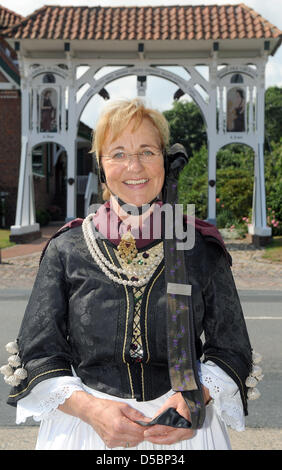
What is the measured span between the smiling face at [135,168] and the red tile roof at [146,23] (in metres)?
15.6

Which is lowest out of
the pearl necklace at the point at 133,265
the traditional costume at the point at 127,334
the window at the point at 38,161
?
the traditional costume at the point at 127,334

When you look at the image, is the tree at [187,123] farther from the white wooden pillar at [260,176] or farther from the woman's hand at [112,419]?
the woman's hand at [112,419]

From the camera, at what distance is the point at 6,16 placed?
2688 centimetres

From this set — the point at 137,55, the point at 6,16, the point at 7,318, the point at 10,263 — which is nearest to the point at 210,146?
the point at 137,55

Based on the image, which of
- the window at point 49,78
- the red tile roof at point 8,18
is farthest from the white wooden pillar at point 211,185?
the red tile roof at point 8,18

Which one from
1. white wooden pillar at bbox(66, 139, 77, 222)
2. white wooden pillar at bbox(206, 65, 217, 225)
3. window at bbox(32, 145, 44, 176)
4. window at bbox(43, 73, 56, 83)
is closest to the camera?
white wooden pillar at bbox(206, 65, 217, 225)

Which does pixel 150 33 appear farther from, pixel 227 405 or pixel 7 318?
pixel 227 405

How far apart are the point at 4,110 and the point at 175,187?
22.8 metres

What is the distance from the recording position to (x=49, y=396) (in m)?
1.70

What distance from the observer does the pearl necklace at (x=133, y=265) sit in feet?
5.75

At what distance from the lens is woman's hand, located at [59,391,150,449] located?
5.09 feet

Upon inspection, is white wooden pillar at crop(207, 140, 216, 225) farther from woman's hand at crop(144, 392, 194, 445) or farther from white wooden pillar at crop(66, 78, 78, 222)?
woman's hand at crop(144, 392, 194, 445)

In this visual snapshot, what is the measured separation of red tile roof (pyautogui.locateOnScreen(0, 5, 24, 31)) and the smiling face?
1057 inches

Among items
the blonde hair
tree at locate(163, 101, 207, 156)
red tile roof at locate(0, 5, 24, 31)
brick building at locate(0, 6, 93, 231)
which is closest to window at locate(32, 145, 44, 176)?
brick building at locate(0, 6, 93, 231)
